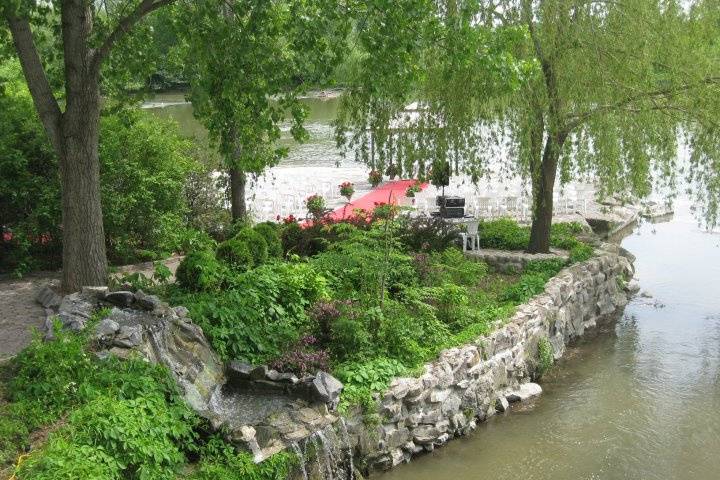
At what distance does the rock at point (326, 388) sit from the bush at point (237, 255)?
9.14ft

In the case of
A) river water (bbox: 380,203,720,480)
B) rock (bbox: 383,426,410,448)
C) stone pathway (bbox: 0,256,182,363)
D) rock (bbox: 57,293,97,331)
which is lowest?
river water (bbox: 380,203,720,480)

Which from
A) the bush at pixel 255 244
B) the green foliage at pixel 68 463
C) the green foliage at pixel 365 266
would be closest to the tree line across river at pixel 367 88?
the bush at pixel 255 244

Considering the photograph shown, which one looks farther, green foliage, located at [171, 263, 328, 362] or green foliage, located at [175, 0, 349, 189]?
green foliage, located at [175, 0, 349, 189]

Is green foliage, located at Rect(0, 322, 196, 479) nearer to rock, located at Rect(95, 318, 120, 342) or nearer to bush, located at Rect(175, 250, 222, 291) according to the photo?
rock, located at Rect(95, 318, 120, 342)

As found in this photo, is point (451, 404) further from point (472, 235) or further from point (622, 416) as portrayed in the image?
point (472, 235)

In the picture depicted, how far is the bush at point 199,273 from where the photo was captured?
10.1 metres

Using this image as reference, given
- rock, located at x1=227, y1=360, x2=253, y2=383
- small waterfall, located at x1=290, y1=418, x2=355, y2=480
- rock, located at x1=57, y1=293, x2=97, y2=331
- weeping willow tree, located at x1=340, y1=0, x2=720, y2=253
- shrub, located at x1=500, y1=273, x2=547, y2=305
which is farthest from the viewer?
weeping willow tree, located at x1=340, y1=0, x2=720, y2=253

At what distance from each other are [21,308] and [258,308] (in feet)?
10.6

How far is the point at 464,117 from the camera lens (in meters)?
13.0

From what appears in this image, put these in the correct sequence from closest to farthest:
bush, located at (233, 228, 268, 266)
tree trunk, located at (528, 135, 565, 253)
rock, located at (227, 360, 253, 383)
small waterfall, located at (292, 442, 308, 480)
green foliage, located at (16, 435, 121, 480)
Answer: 1. green foliage, located at (16, 435, 121, 480)
2. small waterfall, located at (292, 442, 308, 480)
3. rock, located at (227, 360, 253, 383)
4. bush, located at (233, 228, 268, 266)
5. tree trunk, located at (528, 135, 565, 253)

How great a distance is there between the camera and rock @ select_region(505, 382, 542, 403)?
11.1 m

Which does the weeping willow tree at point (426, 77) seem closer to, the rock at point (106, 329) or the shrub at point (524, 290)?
the shrub at point (524, 290)

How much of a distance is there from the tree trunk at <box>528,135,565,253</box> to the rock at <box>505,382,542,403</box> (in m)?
3.63

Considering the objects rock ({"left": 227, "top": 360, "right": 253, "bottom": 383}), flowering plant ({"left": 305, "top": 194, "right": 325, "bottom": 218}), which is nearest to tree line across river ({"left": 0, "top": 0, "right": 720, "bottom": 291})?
flowering plant ({"left": 305, "top": 194, "right": 325, "bottom": 218})
